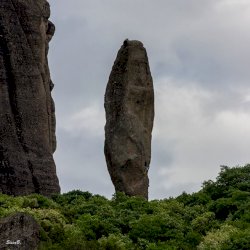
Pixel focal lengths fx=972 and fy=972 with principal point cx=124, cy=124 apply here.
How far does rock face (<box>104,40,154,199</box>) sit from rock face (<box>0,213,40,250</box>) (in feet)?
41.5

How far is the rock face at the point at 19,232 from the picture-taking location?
2689cm

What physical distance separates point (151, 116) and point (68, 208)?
8.38 metres

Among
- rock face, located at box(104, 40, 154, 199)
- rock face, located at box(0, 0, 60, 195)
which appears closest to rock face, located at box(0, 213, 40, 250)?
rock face, located at box(0, 0, 60, 195)

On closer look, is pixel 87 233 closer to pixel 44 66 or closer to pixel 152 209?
pixel 152 209

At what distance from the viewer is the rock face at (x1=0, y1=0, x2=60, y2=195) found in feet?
125

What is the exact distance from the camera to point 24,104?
130 ft

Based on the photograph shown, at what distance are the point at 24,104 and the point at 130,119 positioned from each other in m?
4.65

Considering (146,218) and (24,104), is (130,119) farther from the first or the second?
(146,218)

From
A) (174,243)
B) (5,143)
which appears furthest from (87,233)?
(5,143)

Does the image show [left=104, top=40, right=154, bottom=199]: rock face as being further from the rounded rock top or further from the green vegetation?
the green vegetation

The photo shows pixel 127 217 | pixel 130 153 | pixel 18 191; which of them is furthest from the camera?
pixel 130 153

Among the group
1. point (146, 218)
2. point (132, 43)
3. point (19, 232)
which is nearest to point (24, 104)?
point (132, 43)

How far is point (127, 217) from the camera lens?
112 feet

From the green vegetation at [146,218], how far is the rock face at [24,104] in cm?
149
